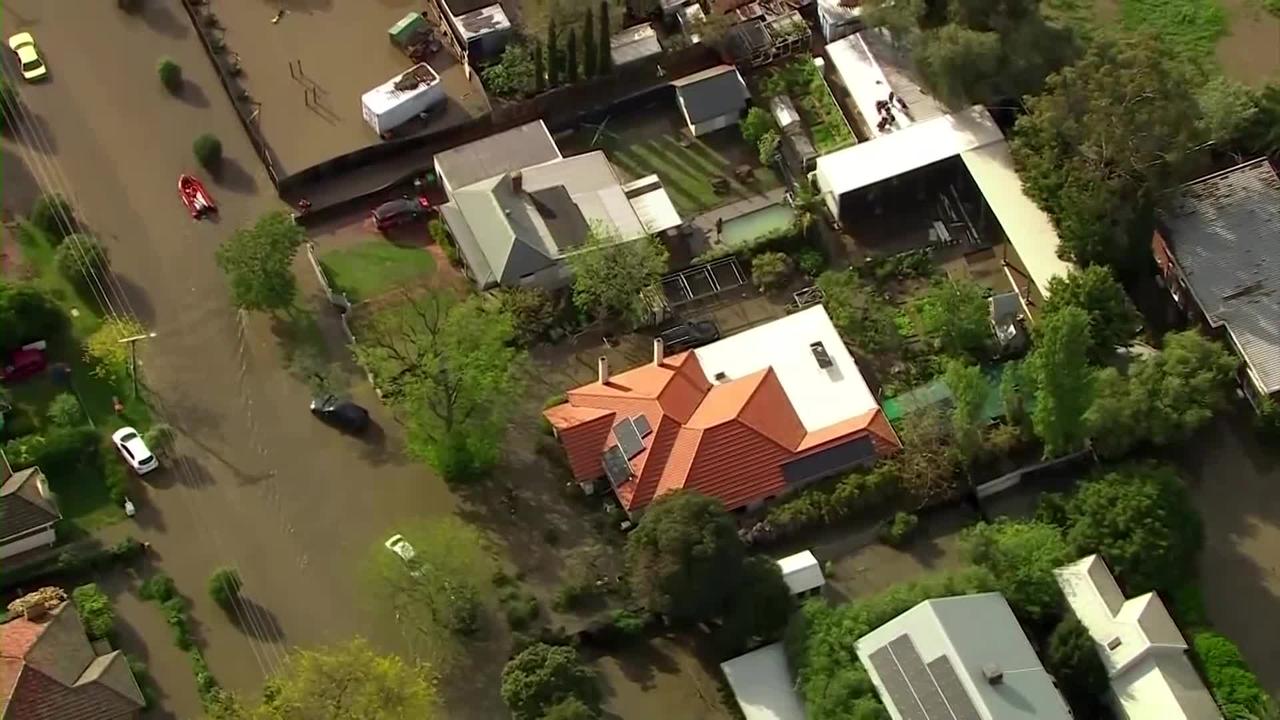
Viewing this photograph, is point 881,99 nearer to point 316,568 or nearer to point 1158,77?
point 1158,77

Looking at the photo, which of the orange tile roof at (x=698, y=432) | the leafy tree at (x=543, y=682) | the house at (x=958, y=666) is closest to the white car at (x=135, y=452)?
the orange tile roof at (x=698, y=432)

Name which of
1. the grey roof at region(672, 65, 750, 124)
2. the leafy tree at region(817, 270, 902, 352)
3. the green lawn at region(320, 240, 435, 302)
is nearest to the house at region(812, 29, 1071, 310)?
the leafy tree at region(817, 270, 902, 352)

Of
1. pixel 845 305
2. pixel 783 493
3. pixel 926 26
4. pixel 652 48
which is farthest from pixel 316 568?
pixel 926 26

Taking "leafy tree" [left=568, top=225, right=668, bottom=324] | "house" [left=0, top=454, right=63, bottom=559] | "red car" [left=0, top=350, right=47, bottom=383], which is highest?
"red car" [left=0, top=350, right=47, bottom=383]

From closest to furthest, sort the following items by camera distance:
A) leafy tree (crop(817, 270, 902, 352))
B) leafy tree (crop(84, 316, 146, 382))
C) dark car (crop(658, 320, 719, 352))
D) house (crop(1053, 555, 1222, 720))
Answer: house (crop(1053, 555, 1222, 720))
leafy tree (crop(84, 316, 146, 382))
leafy tree (crop(817, 270, 902, 352))
dark car (crop(658, 320, 719, 352))

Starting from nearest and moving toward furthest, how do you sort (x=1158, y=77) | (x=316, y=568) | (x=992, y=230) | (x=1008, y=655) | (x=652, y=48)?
(x=1008, y=655) → (x=316, y=568) → (x=1158, y=77) → (x=992, y=230) → (x=652, y=48)

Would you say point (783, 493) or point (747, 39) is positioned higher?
point (747, 39)

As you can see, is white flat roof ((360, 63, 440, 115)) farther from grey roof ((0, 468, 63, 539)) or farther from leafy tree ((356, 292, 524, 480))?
grey roof ((0, 468, 63, 539))
